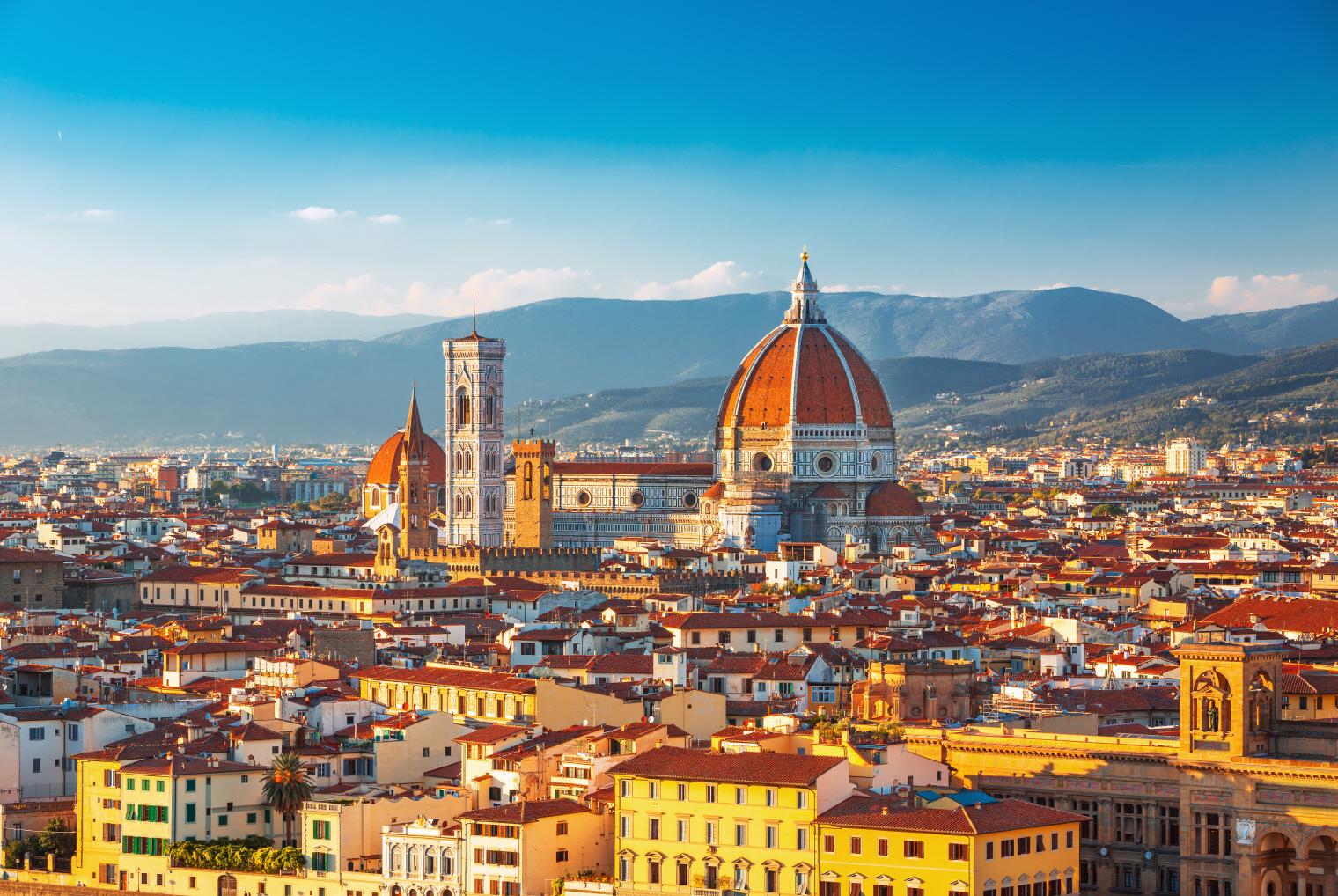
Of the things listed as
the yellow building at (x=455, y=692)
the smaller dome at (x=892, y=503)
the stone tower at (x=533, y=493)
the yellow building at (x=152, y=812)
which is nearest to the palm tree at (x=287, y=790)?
the yellow building at (x=152, y=812)

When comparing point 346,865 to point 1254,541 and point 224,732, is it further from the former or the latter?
point 1254,541

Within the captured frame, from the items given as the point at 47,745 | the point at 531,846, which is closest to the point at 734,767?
the point at 531,846

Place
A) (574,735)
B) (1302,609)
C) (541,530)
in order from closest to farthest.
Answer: (574,735)
(1302,609)
(541,530)

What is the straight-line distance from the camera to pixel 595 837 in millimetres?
43844

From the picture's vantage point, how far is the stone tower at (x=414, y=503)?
391 feet

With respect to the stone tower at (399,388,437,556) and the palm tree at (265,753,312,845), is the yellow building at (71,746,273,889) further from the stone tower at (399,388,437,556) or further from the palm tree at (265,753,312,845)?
the stone tower at (399,388,437,556)

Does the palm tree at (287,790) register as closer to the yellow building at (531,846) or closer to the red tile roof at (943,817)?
the yellow building at (531,846)

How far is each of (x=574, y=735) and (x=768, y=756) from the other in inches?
252

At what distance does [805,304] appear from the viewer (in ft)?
477

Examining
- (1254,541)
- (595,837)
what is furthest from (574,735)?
(1254,541)

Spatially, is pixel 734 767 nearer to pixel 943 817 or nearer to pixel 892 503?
pixel 943 817

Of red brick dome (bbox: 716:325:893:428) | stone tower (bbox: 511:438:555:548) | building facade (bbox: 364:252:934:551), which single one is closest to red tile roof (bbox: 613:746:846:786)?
stone tower (bbox: 511:438:555:548)

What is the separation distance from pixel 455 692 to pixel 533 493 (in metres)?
79.5

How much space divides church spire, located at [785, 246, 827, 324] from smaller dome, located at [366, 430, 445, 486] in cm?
2045
